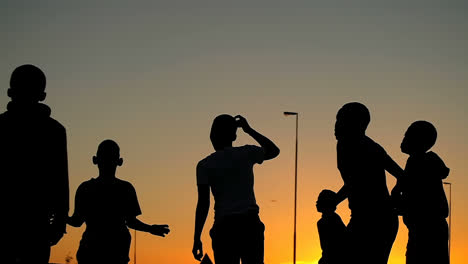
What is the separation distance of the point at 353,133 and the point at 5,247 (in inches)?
159

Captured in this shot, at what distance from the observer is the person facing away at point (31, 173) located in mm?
7711

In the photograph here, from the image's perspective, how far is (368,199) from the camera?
34.4 feet

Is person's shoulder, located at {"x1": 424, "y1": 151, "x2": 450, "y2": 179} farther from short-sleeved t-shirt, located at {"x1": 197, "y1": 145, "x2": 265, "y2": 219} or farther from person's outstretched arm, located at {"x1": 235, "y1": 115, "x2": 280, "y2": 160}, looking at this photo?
short-sleeved t-shirt, located at {"x1": 197, "y1": 145, "x2": 265, "y2": 219}

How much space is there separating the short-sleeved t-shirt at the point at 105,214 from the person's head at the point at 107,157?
12cm

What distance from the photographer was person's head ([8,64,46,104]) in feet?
25.9

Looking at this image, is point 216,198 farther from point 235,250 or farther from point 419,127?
point 419,127

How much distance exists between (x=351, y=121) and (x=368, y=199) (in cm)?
76

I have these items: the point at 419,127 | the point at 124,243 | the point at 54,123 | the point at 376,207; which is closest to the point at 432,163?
the point at 419,127

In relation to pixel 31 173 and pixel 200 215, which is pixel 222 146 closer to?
pixel 200 215

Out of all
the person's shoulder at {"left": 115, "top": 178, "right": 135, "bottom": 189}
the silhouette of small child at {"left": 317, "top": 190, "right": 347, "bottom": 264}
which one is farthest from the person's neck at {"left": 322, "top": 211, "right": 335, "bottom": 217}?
the person's shoulder at {"left": 115, "top": 178, "right": 135, "bottom": 189}

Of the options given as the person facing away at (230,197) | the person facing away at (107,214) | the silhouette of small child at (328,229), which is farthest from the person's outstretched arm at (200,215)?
the silhouette of small child at (328,229)

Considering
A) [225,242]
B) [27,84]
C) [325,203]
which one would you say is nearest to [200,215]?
[225,242]

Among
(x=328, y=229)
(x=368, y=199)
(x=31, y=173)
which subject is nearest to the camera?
(x=31, y=173)

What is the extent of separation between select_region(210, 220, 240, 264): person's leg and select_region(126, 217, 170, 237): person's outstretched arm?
0.72 m
